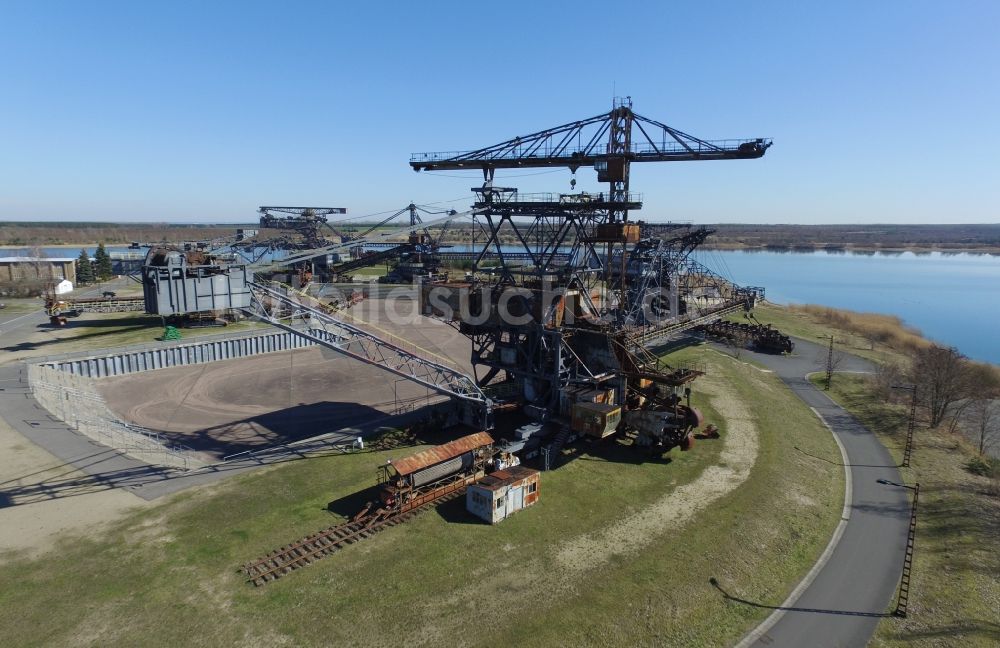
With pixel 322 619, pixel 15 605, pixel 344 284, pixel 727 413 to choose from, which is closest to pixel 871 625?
pixel 322 619

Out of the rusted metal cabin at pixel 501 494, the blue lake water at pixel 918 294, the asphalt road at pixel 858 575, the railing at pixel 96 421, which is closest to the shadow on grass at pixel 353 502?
the rusted metal cabin at pixel 501 494

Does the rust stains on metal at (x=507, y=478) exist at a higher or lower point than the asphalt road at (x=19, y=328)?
lower

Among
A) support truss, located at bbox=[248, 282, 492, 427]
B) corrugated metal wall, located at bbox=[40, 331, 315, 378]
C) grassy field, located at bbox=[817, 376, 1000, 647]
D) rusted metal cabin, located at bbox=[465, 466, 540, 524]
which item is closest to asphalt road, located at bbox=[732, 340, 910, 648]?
grassy field, located at bbox=[817, 376, 1000, 647]

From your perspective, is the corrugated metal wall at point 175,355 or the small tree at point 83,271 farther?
the small tree at point 83,271

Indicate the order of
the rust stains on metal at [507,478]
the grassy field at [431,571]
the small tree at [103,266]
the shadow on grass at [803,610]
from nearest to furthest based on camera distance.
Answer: the grassy field at [431,571]
the shadow on grass at [803,610]
the rust stains on metal at [507,478]
the small tree at [103,266]

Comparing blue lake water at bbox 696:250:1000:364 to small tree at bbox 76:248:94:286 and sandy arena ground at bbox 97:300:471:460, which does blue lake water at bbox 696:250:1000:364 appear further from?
small tree at bbox 76:248:94:286

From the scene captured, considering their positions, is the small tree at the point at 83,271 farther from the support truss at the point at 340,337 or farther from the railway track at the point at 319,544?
the railway track at the point at 319,544

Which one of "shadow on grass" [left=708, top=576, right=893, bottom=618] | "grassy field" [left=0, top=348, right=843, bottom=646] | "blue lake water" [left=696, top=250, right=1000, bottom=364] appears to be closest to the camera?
"grassy field" [left=0, top=348, right=843, bottom=646]

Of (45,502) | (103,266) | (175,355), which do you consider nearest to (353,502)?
Result: (45,502)

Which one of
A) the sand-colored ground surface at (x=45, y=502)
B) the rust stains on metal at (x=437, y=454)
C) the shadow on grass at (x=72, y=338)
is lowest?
the sand-colored ground surface at (x=45, y=502)
